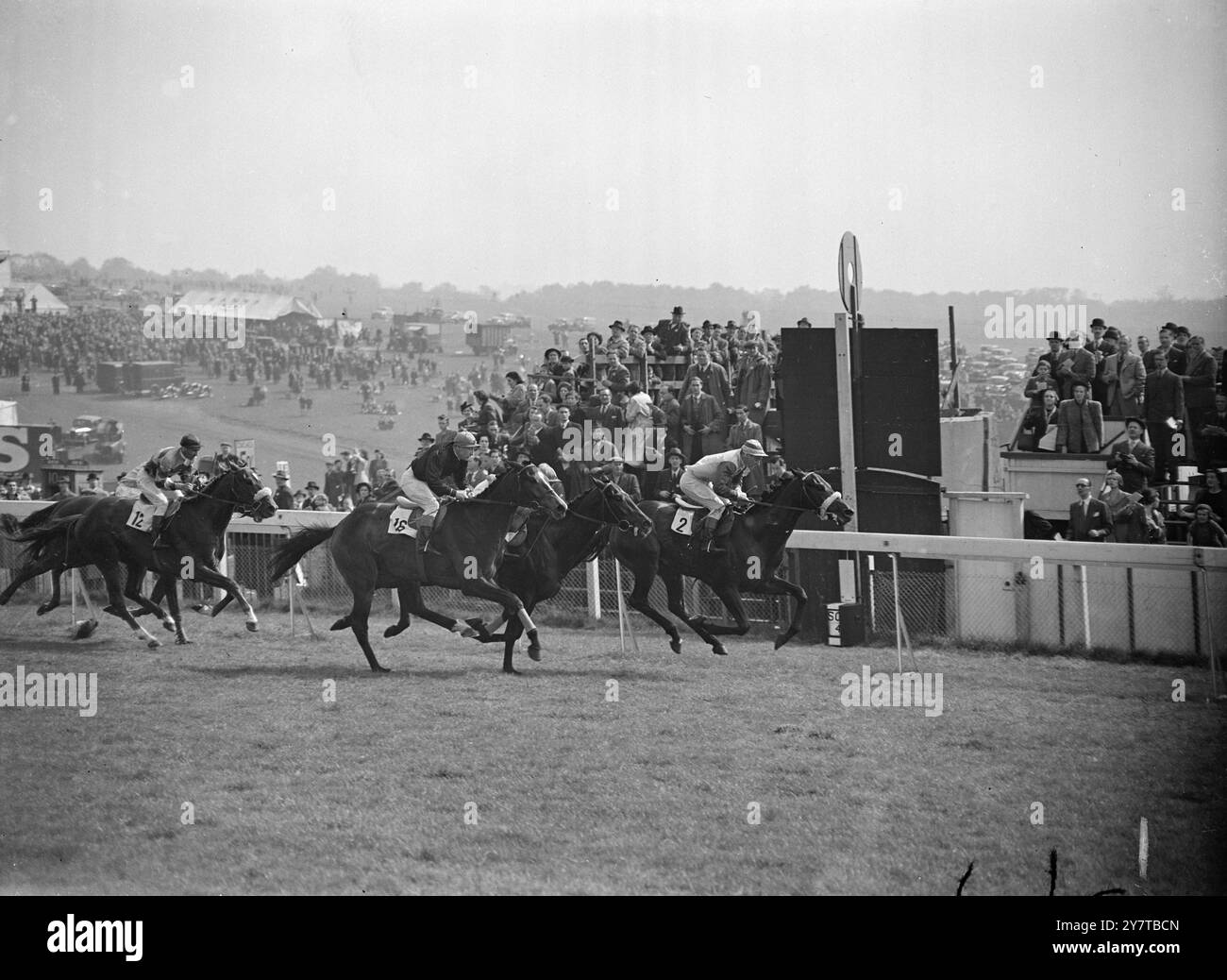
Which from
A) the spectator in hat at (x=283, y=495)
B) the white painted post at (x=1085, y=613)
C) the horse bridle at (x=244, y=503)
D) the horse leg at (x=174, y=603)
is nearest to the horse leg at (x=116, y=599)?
the horse leg at (x=174, y=603)

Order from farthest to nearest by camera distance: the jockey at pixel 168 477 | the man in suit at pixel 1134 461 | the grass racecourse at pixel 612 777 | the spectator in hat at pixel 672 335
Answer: the spectator in hat at pixel 672 335 → the jockey at pixel 168 477 → the man in suit at pixel 1134 461 → the grass racecourse at pixel 612 777

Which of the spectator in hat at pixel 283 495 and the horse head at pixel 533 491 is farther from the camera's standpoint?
the spectator in hat at pixel 283 495

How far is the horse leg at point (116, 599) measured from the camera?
9.09 m

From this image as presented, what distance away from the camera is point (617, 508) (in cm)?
823

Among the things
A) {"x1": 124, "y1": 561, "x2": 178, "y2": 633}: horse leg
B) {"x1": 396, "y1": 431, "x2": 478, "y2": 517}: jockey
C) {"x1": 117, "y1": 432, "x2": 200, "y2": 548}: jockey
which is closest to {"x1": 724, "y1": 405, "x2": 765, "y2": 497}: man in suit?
{"x1": 396, "y1": 431, "x2": 478, "y2": 517}: jockey

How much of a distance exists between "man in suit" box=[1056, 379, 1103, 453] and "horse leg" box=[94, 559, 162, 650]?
6356 mm

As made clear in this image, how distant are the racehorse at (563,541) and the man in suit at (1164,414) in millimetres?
3544

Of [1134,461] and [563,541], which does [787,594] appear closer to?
[563,541]

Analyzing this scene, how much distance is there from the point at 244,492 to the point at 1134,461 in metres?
5.82

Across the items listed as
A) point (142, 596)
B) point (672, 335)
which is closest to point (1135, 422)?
point (672, 335)

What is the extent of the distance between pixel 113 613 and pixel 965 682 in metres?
5.66

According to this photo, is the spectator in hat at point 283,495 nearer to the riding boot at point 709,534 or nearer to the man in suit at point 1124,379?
the riding boot at point 709,534
